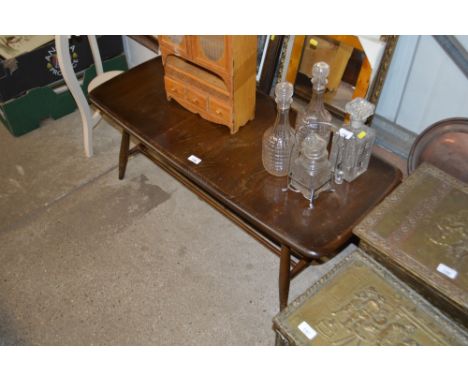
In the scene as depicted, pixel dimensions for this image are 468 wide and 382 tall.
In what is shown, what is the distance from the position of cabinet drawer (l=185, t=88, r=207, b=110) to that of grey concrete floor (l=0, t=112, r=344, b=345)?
69 cm

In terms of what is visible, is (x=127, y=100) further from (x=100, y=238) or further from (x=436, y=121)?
(x=436, y=121)

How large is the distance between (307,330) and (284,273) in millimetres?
422

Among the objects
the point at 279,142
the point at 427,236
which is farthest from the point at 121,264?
the point at 427,236

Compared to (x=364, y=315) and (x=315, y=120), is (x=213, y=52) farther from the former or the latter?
(x=364, y=315)

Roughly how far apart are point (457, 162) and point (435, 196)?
1.17 ft

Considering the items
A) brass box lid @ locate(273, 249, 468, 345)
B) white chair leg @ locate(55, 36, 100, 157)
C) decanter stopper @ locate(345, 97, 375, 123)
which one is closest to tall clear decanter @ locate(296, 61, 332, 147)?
decanter stopper @ locate(345, 97, 375, 123)

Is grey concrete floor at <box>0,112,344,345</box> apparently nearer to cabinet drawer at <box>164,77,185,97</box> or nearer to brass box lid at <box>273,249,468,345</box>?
brass box lid at <box>273,249,468,345</box>

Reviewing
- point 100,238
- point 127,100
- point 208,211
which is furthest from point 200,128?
point 100,238

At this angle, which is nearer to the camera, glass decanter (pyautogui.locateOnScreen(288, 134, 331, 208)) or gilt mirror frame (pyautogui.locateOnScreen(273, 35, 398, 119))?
glass decanter (pyautogui.locateOnScreen(288, 134, 331, 208))

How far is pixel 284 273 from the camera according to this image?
1940 mm

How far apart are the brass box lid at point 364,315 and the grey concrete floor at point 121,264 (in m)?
0.55

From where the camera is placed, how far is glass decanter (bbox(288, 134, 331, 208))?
5.46 feet

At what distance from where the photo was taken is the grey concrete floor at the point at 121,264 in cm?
212

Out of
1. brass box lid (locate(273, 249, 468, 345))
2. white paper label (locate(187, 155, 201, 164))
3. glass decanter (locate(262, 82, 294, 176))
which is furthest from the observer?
white paper label (locate(187, 155, 201, 164))
